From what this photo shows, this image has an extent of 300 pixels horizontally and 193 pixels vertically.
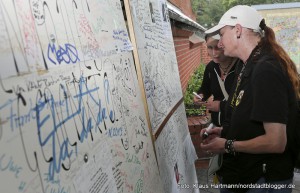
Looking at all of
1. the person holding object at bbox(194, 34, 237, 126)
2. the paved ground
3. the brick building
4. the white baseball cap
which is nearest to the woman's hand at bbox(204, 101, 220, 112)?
the person holding object at bbox(194, 34, 237, 126)

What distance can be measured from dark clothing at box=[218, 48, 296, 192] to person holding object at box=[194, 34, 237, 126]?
0.97 m

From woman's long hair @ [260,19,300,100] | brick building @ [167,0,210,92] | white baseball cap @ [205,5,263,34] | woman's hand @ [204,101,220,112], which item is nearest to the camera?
woman's long hair @ [260,19,300,100]

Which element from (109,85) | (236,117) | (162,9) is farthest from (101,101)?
(162,9)

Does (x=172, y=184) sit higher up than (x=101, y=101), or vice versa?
(x=101, y=101)

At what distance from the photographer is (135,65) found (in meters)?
2.14

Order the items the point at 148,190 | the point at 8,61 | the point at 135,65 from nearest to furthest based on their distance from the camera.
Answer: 1. the point at 8,61
2. the point at 148,190
3. the point at 135,65

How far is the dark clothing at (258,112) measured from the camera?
1994 millimetres

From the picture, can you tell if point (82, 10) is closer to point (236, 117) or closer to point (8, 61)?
point (8, 61)

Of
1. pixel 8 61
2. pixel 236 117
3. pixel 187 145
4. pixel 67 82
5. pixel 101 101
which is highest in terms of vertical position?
pixel 8 61

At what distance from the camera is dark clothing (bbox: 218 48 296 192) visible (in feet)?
6.54

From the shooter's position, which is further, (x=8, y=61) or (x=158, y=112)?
(x=158, y=112)

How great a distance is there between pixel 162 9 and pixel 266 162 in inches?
67.4

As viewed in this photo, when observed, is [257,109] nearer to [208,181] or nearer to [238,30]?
[238,30]

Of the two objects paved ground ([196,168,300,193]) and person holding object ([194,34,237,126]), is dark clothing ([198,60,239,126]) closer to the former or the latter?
person holding object ([194,34,237,126])
